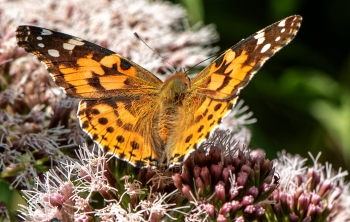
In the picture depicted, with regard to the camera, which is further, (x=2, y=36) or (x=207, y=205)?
(x=2, y=36)

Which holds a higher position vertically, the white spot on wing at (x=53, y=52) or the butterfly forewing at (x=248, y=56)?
the white spot on wing at (x=53, y=52)

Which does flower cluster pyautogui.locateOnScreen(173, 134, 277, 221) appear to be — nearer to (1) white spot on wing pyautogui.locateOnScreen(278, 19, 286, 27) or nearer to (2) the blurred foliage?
(1) white spot on wing pyautogui.locateOnScreen(278, 19, 286, 27)

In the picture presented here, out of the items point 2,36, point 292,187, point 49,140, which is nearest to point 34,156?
point 49,140

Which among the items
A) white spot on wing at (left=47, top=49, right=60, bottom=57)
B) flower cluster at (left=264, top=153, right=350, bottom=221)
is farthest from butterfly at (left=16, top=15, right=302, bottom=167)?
flower cluster at (left=264, top=153, right=350, bottom=221)

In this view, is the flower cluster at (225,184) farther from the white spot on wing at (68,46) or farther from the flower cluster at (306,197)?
the white spot on wing at (68,46)

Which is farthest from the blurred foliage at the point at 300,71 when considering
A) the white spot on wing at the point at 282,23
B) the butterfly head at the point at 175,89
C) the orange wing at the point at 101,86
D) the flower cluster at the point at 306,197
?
the white spot on wing at the point at 282,23

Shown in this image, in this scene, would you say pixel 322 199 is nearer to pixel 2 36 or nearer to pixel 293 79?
pixel 293 79

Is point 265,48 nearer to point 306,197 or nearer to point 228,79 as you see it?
point 228,79
